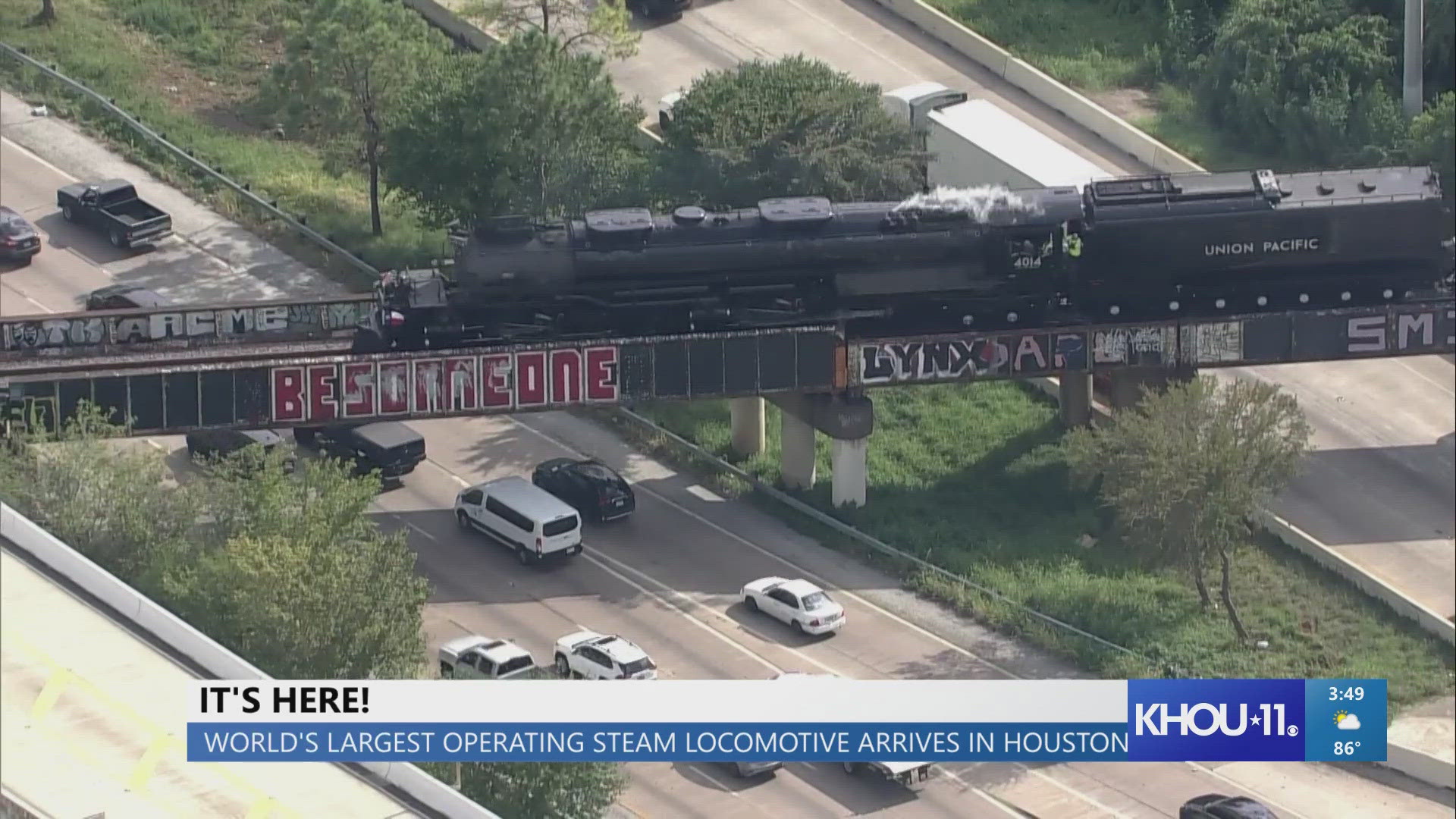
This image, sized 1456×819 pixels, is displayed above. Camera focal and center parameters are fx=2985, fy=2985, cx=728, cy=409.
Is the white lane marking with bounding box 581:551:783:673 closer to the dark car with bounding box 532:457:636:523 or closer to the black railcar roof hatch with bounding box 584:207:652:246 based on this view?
the dark car with bounding box 532:457:636:523

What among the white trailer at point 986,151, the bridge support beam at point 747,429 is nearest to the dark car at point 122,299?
the bridge support beam at point 747,429

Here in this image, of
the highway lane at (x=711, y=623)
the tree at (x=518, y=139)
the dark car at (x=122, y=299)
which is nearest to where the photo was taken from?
the highway lane at (x=711, y=623)

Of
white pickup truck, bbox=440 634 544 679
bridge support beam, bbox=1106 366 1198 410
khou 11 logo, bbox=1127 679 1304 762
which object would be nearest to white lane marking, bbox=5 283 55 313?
white pickup truck, bbox=440 634 544 679

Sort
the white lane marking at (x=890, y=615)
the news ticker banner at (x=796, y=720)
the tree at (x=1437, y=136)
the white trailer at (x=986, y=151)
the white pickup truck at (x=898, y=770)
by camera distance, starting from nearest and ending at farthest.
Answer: the news ticker banner at (x=796, y=720)
the white pickup truck at (x=898, y=770)
the white lane marking at (x=890, y=615)
the tree at (x=1437, y=136)
the white trailer at (x=986, y=151)

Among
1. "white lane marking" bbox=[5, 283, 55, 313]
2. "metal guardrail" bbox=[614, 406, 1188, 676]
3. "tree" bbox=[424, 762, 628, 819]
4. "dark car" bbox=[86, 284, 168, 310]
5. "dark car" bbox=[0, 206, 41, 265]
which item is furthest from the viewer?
"dark car" bbox=[0, 206, 41, 265]

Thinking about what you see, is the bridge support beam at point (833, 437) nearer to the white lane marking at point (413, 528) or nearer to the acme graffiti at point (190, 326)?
the white lane marking at point (413, 528)

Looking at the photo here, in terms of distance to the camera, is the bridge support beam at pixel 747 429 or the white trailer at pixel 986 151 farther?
the white trailer at pixel 986 151

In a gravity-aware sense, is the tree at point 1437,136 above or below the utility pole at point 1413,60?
below

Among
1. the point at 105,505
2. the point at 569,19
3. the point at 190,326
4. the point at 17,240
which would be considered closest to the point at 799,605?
the point at 105,505
